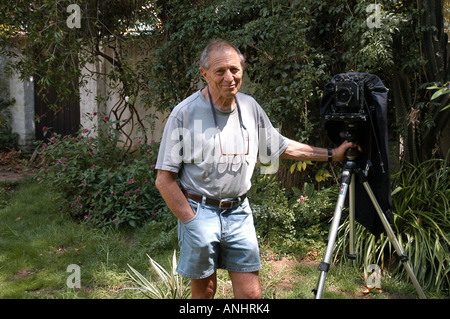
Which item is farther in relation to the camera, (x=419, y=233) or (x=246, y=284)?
(x=419, y=233)

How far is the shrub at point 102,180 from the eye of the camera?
5.50m

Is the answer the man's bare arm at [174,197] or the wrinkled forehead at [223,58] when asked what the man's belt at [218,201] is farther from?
the wrinkled forehead at [223,58]

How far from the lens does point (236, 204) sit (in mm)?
2742

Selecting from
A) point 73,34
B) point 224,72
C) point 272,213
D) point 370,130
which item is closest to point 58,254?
point 272,213

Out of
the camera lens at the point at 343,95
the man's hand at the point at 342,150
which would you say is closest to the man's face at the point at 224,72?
the camera lens at the point at 343,95

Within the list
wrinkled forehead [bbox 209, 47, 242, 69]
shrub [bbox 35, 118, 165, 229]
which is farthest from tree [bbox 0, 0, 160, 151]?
wrinkled forehead [bbox 209, 47, 242, 69]

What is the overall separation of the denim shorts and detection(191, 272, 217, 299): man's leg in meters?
0.10

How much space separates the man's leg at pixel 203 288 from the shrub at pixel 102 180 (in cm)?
257

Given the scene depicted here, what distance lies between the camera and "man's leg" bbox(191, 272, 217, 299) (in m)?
2.78

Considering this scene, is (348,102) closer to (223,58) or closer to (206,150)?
(223,58)

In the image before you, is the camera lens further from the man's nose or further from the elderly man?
the man's nose

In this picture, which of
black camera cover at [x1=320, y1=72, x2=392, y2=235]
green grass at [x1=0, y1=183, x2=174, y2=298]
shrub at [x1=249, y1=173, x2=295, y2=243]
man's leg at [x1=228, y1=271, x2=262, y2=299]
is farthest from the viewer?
shrub at [x1=249, y1=173, x2=295, y2=243]

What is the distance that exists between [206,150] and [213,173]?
13 cm

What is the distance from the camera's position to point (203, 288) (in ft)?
9.19
